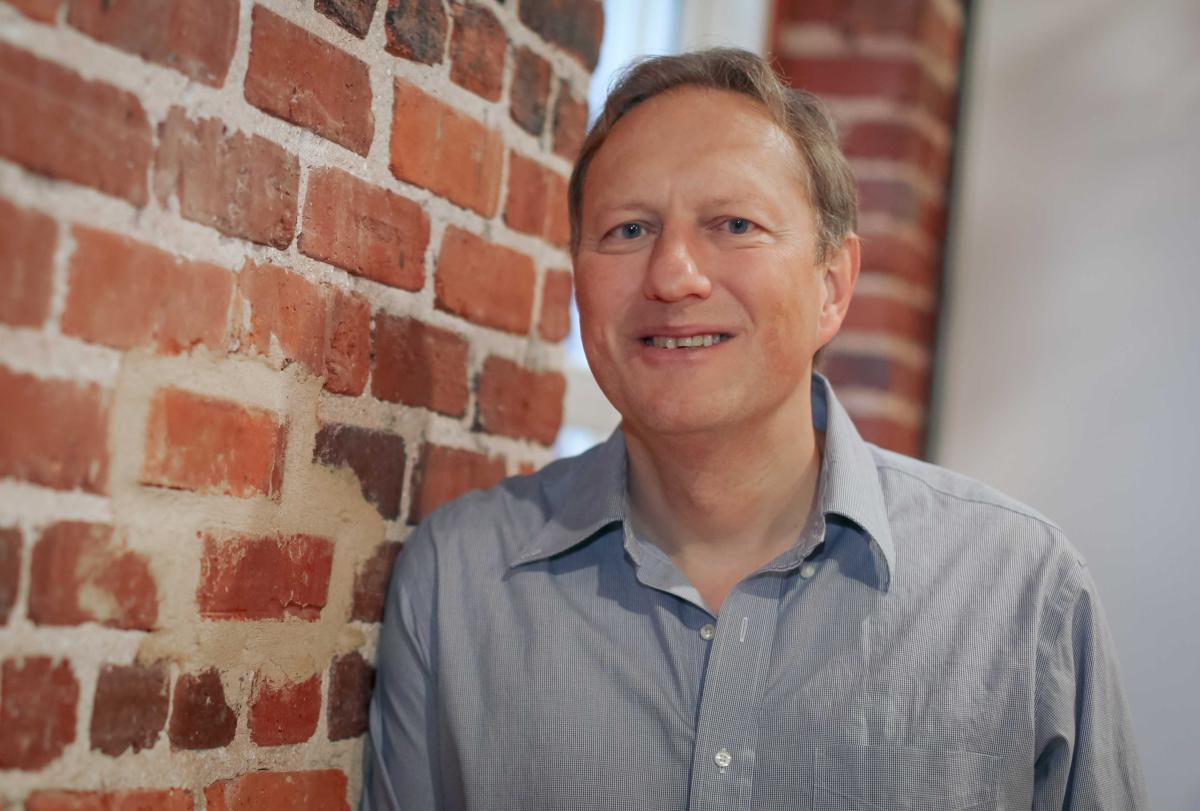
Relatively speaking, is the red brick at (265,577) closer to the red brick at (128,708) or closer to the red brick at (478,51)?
the red brick at (128,708)

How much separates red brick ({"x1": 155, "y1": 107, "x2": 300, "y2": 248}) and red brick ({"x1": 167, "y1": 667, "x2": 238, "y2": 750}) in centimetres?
41

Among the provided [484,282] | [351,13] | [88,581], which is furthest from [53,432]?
[484,282]

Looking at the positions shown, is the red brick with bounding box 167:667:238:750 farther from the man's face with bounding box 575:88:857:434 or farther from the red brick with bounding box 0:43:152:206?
the man's face with bounding box 575:88:857:434

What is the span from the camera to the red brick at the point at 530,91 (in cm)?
164

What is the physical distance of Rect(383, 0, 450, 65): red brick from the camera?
1.40 metres

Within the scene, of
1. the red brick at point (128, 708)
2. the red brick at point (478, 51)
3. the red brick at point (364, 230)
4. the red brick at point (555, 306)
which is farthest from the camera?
the red brick at point (555, 306)

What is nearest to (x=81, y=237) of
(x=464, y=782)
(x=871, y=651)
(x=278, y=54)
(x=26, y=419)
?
(x=26, y=419)

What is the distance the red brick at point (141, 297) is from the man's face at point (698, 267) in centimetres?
53

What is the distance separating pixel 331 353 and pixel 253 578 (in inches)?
9.5

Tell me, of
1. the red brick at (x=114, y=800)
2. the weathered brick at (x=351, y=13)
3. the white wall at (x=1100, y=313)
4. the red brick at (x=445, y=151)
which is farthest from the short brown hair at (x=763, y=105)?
the white wall at (x=1100, y=313)

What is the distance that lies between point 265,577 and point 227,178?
383 mm

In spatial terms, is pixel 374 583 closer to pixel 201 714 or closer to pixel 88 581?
pixel 201 714

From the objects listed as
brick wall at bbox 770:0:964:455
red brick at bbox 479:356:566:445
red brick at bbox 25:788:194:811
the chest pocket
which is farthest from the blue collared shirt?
brick wall at bbox 770:0:964:455

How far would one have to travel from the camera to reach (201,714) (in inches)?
47.3
